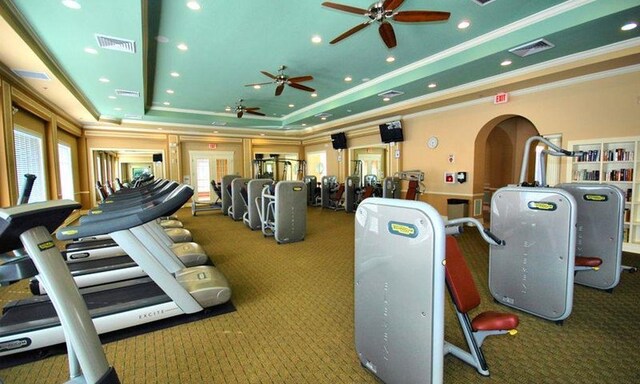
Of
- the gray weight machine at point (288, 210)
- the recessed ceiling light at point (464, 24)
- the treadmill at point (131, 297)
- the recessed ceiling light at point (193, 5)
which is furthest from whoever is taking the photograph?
the gray weight machine at point (288, 210)

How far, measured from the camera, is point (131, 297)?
262 centimetres

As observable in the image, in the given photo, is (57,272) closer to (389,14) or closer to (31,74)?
(389,14)

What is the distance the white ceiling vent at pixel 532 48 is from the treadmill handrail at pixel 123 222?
183 inches

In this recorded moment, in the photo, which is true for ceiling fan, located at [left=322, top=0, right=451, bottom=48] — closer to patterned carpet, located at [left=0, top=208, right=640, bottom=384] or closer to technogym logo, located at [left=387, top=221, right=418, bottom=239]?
technogym logo, located at [left=387, top=221, right=418, bottom=239]

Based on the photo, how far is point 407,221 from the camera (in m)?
1.45

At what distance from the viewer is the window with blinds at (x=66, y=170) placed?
7922 mm

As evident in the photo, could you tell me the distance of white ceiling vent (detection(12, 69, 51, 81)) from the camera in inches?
172

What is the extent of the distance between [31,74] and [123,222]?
4642mm

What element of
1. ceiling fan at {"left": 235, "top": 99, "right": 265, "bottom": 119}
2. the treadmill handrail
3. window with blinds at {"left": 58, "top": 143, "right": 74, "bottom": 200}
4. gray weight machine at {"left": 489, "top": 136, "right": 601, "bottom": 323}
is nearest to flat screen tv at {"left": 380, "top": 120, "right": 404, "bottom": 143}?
ceiling fan at {"left": 235, "top": 99, "right": 265, "bottom": 119}

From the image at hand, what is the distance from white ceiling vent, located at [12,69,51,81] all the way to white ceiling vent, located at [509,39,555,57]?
716 cm

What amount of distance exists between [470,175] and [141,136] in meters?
10.7

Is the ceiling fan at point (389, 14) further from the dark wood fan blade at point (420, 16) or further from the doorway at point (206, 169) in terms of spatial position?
the doorway at point (206, 169)

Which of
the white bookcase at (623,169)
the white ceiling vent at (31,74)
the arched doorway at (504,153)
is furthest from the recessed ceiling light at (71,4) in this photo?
the arched doorway at (504,153)

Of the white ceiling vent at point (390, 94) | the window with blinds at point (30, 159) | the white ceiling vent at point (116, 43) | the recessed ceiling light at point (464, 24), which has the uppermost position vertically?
the recessed ceiling light at point (464, 24)
